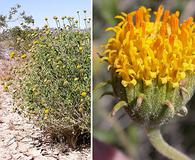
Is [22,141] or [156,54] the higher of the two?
[156,54]

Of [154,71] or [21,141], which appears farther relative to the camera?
[21,141]

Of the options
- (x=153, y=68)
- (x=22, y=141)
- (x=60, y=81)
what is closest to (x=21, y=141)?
(x=22, y=141)

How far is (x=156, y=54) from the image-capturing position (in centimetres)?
81

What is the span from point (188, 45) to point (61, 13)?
512 mm

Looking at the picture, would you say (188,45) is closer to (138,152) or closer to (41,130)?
(138,152)

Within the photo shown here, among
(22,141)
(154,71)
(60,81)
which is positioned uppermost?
(154,71)

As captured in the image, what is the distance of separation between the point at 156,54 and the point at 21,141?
0.76 m

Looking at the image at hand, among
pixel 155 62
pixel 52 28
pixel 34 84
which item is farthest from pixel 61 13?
pixel 155 62

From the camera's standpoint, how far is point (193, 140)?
1.21 metres

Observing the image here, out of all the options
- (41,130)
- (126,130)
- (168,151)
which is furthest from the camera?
(41,130)

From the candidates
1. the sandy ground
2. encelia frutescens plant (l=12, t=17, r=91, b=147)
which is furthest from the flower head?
the sandy ground

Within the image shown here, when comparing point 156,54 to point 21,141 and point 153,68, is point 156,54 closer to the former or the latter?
point 153,68

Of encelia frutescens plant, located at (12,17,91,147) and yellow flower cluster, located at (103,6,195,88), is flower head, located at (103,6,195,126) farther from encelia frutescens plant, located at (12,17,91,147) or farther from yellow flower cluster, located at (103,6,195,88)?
encelia frutescens plant, located at (12,17,91,147)

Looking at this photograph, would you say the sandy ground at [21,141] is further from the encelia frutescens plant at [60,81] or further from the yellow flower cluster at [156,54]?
the yellow flower cluster at [156,54]
